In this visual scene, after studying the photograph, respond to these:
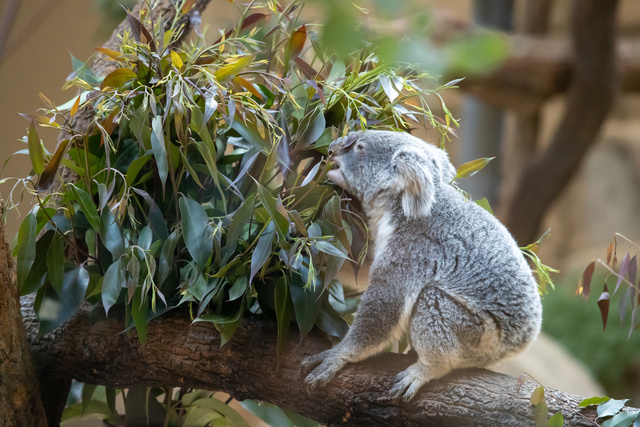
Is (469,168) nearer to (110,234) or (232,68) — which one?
(232,68)

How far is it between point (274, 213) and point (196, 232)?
0.89ft

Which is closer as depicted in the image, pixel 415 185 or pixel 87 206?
pixel 87 206

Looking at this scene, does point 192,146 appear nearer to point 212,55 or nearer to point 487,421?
point 212,55

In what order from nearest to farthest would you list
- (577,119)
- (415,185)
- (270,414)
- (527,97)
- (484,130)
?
(415,185) < (270,414) < (577,119) < (527,97) < (484,130)

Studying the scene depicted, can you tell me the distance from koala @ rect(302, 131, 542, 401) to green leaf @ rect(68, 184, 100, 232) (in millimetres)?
780

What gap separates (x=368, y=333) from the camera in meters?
→ 1.82

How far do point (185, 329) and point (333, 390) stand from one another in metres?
0.57

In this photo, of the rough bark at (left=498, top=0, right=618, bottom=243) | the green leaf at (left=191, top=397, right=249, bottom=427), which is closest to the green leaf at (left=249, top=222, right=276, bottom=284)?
the green leaf at (left=191, top=397, right=249, bottom=427)

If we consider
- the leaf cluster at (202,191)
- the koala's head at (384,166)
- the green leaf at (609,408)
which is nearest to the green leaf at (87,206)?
the leaf cluster at (202,191)

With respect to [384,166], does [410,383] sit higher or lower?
lower

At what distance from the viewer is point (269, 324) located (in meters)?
2.01

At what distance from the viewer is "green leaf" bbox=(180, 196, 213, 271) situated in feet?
5.78

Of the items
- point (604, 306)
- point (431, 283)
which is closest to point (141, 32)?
point (431, 283)

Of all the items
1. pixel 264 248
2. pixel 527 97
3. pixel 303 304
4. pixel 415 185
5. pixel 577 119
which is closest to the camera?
pixel 264 248
